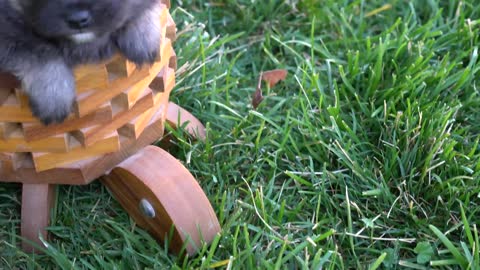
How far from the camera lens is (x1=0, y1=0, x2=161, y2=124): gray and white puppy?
67.4 inches

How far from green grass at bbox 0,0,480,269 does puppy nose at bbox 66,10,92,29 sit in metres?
0.62

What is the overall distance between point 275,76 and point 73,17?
103 cm

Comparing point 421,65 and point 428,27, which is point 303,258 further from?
point 428,27

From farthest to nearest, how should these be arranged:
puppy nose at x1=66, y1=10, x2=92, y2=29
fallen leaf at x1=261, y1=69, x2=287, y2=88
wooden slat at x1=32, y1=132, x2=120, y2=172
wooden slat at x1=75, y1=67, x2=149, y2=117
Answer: fallen leaf at x1=261, y1=69, x2=287, y2=88
wooden slat at x1=32, y1=132, x2=120, y2=172
wooden slat at x1=75, y1=67, x2=149, y2=117
puppy nose at x1=66, y1=10, x2=92, y2=29

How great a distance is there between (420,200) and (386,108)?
308 millimetres

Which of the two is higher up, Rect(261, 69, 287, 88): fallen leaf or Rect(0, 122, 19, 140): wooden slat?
Rect(0, 122, 19, 140): wooden slat

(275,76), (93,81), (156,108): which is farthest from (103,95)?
(275,76)

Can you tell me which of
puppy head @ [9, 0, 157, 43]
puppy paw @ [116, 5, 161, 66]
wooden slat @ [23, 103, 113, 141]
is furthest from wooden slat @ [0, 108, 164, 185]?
puppy head @ [9, 0, 157, 43]

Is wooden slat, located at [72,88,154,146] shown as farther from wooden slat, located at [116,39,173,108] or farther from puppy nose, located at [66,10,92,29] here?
puppy nose, located at [66,10,92,29]

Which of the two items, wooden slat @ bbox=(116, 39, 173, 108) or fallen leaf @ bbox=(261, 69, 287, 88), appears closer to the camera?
wooden slat @ bbox=(116, 39, 173, 108)

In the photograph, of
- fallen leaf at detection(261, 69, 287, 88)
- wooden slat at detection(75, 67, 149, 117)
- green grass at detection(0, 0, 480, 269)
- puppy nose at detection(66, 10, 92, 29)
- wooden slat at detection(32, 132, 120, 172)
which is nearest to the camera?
puppy nose at detection(66, 10, 92, 29)

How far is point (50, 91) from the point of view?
1.77m

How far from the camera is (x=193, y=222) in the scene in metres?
2.01

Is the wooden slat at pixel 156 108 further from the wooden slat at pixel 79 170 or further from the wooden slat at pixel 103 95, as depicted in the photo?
the wooden slat at pixel 103 95
